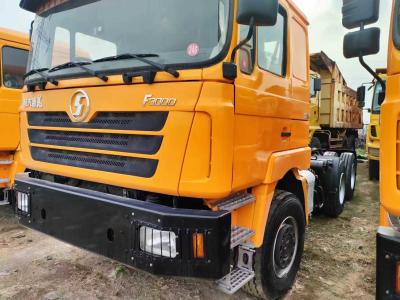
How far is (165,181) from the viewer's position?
2252 millimetres

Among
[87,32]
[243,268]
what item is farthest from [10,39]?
[243,268]

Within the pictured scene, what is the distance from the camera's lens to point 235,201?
8.09 feet

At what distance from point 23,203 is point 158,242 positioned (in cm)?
158

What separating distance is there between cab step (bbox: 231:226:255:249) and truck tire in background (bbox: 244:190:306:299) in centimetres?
22

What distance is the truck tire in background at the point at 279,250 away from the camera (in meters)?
2.75

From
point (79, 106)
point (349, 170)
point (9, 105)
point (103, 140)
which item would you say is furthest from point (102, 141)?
point (349, 170)

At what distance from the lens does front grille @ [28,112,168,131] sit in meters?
2.30

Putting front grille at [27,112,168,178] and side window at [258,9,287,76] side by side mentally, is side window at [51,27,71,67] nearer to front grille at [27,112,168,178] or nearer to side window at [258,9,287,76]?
front grille at [27,112,168,178]

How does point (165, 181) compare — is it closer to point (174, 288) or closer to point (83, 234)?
point (83, 234)

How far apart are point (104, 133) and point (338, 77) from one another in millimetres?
9974

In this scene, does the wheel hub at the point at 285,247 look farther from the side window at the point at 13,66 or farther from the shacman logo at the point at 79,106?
the side window at the point at 13,66

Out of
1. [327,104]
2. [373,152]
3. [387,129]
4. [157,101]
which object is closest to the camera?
[387,129]

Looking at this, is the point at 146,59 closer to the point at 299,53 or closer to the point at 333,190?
the point at 299,53

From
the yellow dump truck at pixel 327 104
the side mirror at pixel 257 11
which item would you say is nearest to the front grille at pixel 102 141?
the side mirror at pixel 257 11
